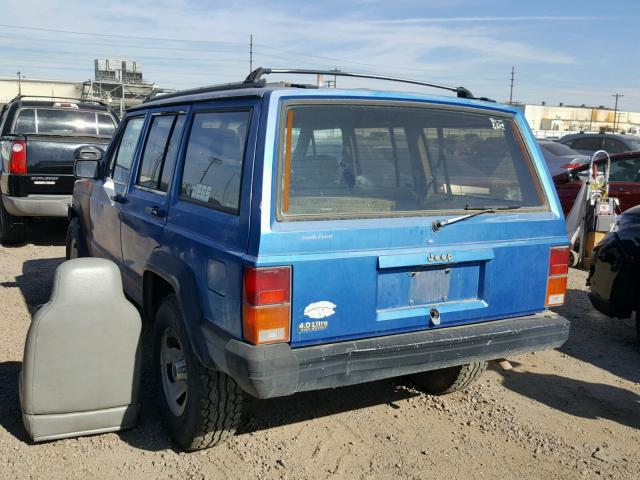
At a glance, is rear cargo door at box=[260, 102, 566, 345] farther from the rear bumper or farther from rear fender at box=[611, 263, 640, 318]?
the rear bumper

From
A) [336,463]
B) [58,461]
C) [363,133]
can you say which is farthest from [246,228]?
[58,461]

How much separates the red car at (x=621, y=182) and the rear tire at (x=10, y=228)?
24.2ft

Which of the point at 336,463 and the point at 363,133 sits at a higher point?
the point at 363,133

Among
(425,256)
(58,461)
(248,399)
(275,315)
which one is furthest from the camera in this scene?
(248,399)

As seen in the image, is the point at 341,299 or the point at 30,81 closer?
the point at 341,299

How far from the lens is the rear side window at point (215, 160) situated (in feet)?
10.4

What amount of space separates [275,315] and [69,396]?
142cm

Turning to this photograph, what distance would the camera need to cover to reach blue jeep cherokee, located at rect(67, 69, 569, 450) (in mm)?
2926

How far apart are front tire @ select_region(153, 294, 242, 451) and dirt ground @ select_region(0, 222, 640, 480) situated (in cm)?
15

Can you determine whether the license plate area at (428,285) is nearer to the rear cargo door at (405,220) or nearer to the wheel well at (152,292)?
the rear cargo door at (405,220)

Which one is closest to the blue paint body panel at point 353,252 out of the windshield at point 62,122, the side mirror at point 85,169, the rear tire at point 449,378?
the rear tire at point 449,378

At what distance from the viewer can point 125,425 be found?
146 inches

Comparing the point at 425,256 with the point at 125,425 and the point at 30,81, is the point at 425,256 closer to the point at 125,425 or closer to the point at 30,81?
the point at 125,425

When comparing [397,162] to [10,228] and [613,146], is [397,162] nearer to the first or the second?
[10,228]
